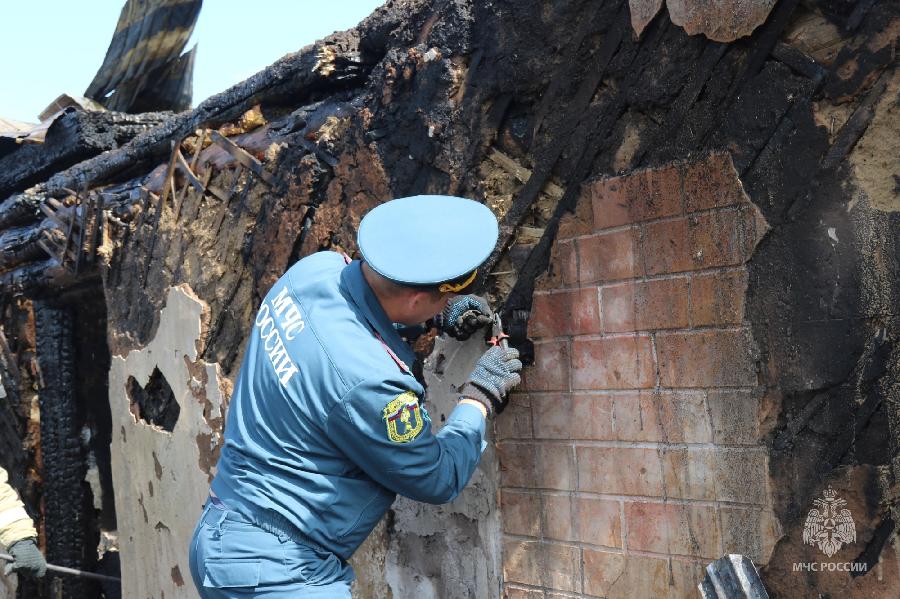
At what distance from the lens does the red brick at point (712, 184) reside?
1.97 meters

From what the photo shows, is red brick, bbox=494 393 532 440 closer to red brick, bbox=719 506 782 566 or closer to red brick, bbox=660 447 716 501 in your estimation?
red brick, bbox=660 447 716 501

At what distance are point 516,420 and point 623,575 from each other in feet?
1.78

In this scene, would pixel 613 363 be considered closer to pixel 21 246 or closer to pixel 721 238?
pixel 721 238

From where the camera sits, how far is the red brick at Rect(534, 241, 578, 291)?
230 centimetres

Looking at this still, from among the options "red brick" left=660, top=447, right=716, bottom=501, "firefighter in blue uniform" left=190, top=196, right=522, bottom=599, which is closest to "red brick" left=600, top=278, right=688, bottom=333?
"red brick" left=660, top=447, right=716, bottom=501

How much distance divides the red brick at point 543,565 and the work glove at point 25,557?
258 centimetres

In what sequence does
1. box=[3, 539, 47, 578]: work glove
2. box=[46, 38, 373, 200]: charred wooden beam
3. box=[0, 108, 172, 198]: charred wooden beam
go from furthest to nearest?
box=[0, 108, 172, 198]: charred wooden beam → box=[3, 539, 47, 578]: work glove → box=[46, 38, 373, 200]: charred wooden beam

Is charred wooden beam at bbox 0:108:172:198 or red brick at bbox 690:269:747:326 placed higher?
charred wooden beam at bbox 0:108:172:198

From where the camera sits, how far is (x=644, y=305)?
7.01 ft

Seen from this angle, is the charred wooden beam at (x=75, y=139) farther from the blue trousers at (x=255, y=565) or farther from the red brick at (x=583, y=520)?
the red brick at (x=583, y=520)

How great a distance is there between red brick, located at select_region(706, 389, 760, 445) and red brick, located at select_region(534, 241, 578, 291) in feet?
1.75

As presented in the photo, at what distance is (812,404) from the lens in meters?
1.85

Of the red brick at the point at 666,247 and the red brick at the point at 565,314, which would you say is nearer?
the red brick at the point at 666,247

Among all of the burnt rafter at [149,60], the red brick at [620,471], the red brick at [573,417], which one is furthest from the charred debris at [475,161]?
the burnt rafter at [149,60]
